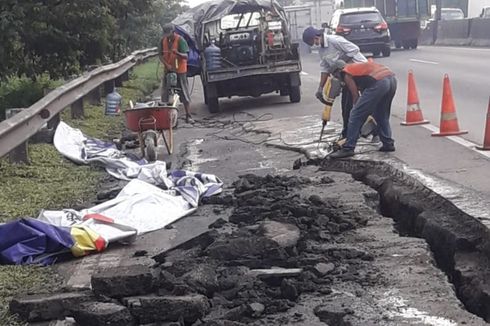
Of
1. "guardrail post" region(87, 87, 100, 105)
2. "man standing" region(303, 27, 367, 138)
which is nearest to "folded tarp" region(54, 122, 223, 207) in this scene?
"man standing" region(303, 27, 367, 138)

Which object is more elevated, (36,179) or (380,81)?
(380,81)

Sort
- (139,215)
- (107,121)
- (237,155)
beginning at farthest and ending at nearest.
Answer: (107,121)
(237,155)
(139,215)

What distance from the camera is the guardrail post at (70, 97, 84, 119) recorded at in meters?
14.3

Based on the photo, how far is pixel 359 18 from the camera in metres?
31.7

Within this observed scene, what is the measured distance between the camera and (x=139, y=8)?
2103 cm

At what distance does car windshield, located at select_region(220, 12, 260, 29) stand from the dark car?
12.3 m

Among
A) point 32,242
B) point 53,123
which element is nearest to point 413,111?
point 53,123

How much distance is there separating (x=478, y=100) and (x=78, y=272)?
11.1m

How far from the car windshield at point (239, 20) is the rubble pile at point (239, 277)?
12.4 meters

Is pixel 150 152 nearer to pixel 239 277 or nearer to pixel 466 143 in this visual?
pixel 466 143

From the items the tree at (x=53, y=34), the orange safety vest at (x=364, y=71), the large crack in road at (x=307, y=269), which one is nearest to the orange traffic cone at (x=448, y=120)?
the orange safety vest at (x=364, y=71)

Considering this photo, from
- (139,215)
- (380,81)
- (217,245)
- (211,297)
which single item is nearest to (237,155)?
(380,81)

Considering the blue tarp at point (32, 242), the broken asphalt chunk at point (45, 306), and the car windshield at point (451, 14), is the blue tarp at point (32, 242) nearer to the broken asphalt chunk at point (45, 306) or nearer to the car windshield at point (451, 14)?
the broken asphalt chunk at point (45, 306)

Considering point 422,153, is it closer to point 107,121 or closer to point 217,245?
point 217,245
